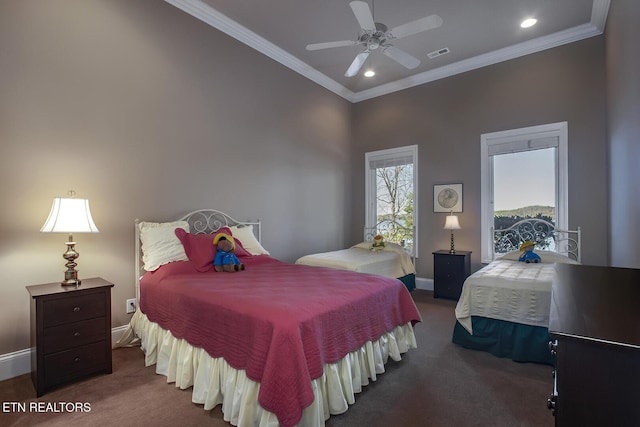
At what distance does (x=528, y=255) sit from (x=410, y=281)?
1639 mm

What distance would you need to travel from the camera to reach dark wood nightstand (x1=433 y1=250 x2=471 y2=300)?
4.30m

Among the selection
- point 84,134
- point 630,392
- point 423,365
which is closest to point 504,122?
point 423,365

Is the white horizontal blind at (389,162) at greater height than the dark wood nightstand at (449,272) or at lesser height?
greater

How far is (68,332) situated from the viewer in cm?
213

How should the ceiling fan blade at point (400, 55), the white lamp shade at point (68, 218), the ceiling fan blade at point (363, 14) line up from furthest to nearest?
the ceiling fan blade at point (400, 55)
the ceiling fan blade at point (363, 14)
the white lamp shade at point (68, 218)

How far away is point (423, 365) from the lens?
8.11 ft

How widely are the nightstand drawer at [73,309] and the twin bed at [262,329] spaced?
0.36m

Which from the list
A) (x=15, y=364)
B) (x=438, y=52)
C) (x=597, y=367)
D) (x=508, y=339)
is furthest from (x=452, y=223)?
(x=15, y=364)

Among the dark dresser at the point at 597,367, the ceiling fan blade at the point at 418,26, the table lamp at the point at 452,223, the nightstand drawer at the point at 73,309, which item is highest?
the ceiling fan blade at the point at 418,26

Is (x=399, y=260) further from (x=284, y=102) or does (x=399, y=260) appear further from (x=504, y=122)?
(x=284, y=102)

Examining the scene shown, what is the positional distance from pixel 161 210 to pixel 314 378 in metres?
2.36

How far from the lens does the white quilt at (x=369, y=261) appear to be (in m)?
3.69

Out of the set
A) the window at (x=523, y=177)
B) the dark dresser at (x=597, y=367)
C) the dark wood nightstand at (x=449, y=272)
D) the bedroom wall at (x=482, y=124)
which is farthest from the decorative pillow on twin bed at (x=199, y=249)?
the window at (x=523, y=177)

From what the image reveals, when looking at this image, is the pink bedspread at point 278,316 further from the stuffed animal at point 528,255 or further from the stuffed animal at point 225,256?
the stuffed animal at point 528,255
